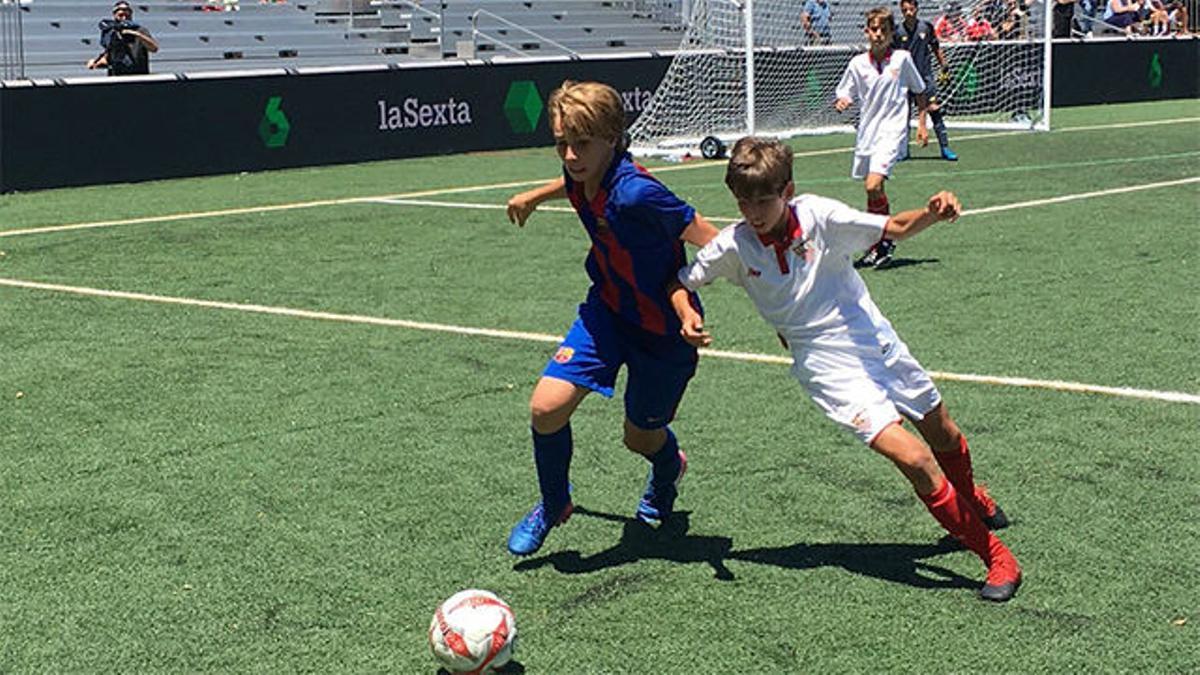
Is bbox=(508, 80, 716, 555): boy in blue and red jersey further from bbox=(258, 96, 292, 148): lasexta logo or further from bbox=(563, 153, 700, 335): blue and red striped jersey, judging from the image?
bbox=(258, 96, 292, 148): lasexta logo

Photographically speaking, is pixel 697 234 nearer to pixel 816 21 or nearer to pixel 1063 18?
pixel 816 21

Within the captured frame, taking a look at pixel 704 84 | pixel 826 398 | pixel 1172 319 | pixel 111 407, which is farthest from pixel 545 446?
pixel 704 84

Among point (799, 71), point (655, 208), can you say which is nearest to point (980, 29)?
point (799, 71)

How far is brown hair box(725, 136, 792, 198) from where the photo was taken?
456 centimetres

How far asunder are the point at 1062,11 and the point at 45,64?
760 inches

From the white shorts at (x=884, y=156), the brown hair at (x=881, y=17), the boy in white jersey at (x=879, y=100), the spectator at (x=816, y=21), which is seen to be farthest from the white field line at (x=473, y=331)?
the spectator at (x=816, y=21)

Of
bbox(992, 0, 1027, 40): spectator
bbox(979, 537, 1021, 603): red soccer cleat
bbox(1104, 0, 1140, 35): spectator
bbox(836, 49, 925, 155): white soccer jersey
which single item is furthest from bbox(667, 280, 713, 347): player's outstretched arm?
bbox(1104, 0, 1140, 35): spectator

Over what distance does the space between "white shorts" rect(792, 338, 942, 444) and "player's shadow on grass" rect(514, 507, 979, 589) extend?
1.65 feet

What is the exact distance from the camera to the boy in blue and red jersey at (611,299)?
192 inches

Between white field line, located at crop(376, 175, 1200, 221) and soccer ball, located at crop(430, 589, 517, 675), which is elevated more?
soccer ball, located at crop(430, 589, 517, 675)

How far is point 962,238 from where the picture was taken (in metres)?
12.1

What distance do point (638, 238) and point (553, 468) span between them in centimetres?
82

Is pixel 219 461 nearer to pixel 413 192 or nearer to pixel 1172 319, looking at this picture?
pixel 1172 319

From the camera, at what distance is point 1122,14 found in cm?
3412
